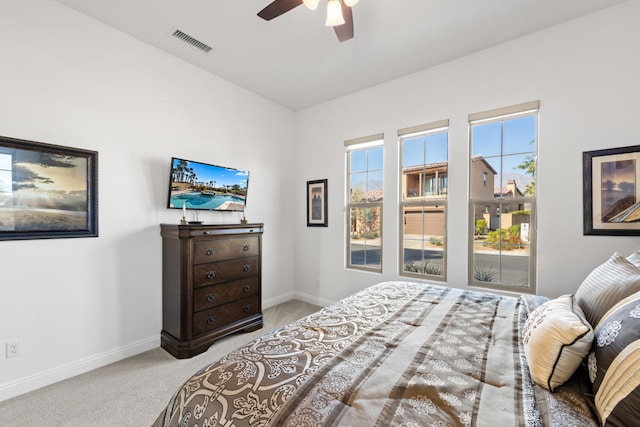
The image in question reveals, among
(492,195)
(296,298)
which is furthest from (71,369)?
(492,195)

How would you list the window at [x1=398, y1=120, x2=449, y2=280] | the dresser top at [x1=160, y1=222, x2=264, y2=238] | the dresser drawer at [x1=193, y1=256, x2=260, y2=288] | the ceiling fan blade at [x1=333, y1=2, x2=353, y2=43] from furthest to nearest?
the window at [x1=398, y1=120, x2=449, y2=280], the dresser drawer at [x1=193, y1=256, x2=260, y2=288], the dresser top at [x1=160, y1=222, x2=264, y2=238], the ceiling fan blade at [x1=333, y1=2, x2=353, y2=43]

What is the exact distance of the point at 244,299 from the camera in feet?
10.1

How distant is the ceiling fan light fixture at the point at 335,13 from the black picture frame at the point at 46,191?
2.29 m

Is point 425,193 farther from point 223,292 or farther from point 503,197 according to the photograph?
point 223,292

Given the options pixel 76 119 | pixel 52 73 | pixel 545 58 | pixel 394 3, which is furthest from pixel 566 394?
pixel 52 73

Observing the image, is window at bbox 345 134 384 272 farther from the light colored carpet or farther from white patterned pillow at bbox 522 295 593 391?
white patterned pillow at bbox 522 295 593 391

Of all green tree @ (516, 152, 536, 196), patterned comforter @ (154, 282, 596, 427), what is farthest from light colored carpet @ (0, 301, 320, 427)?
green tree @ (516, 152, 536, 196)

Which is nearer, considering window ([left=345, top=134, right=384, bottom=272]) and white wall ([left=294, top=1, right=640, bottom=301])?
white wall ([left=294, top=1, right=640, bottom=301])

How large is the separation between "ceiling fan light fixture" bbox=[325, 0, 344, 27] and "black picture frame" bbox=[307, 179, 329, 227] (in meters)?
2.31

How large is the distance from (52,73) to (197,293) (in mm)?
2208

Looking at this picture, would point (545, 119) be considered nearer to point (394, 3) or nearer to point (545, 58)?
point (545, 58)

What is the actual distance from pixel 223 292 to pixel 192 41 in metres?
2.58

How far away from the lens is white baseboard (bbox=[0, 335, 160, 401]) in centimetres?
199

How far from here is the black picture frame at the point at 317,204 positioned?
3.98 meters
